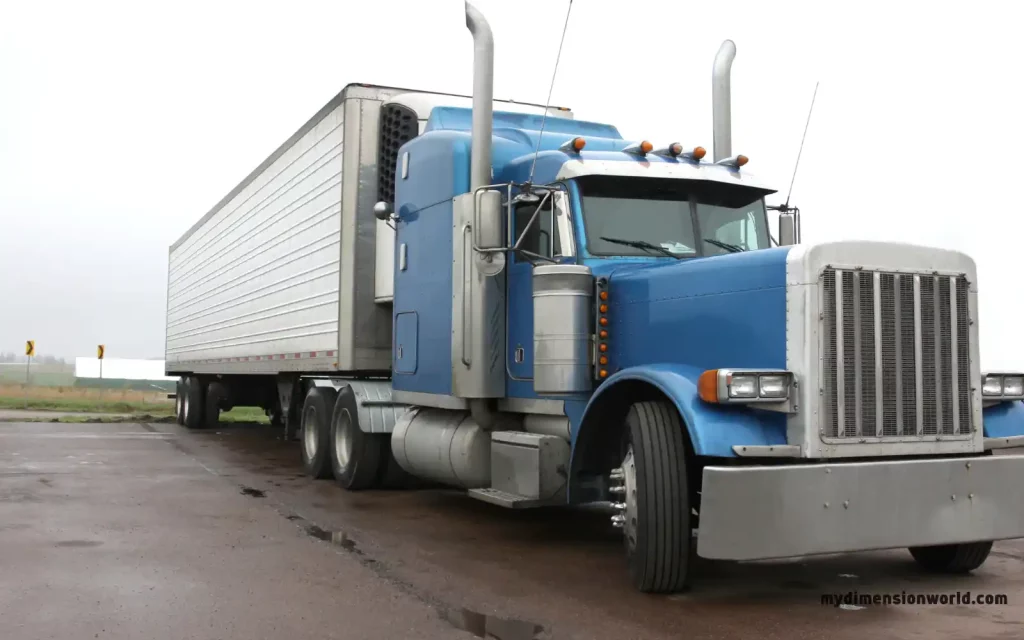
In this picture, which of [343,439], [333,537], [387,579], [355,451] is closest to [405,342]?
[355,451]

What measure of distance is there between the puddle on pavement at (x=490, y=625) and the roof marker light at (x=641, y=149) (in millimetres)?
3745

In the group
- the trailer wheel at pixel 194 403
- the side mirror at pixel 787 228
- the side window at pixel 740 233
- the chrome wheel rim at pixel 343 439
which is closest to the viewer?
the side window at pixel 740 233

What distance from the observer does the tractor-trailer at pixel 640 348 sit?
5.84 metres

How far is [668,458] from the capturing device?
6.11 metres

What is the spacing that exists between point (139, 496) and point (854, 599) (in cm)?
763

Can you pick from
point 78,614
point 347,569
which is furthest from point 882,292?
point 78,614

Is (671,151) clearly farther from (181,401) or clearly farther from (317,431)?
(181,401)

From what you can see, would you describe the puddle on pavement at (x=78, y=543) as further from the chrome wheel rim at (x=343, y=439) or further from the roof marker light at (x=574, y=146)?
the roof marker light at (x=574, y=146)

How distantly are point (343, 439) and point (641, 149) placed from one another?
18.4 ft

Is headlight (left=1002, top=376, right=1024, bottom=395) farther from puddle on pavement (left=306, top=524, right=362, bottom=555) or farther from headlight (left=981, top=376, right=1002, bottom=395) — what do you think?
puddle on pavement (left=306, top=524, right=362, bottom=555)

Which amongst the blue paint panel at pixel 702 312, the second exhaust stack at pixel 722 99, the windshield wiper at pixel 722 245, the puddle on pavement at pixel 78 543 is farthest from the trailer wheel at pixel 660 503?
the puddle on pavement at pixel 78 543

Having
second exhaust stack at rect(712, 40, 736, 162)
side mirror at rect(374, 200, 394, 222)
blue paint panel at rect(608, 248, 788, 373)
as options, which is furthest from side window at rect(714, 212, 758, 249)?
side mirror at rect(374, 200, 394, 222)

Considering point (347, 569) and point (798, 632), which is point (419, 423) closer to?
point (347, 569)

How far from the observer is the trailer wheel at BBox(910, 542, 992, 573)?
687cm
